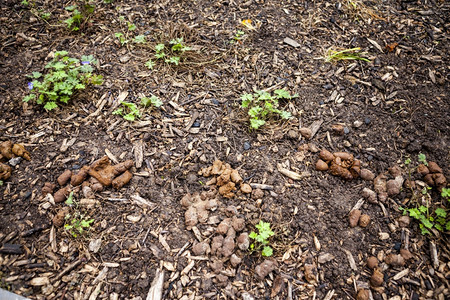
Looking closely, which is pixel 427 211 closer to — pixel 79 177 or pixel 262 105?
pixel 262 105

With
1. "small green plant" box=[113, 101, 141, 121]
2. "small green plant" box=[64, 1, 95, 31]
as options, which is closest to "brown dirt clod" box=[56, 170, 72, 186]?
"small green plant" box=[113, 101, 141, 121]

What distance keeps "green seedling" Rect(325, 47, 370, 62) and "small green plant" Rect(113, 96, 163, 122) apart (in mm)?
2032

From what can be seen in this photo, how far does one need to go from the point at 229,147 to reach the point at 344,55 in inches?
73.7

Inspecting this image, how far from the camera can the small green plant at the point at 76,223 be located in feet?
Result: 7.64

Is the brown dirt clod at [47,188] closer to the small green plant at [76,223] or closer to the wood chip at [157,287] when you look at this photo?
the small green plant at [76,223]

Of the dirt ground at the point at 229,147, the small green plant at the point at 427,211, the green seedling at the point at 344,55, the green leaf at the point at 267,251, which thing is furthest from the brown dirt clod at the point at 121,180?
the green seedling at the point at 344,55

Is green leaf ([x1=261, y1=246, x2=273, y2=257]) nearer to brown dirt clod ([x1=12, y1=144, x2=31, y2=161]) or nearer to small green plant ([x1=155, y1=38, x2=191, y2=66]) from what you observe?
small green plant ([x1=155, y1=38, x2=191, y2=66])

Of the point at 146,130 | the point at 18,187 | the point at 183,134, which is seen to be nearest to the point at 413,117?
the point at 183,134

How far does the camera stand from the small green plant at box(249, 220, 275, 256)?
2291mm

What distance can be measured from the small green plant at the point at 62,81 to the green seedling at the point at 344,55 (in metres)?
2.61

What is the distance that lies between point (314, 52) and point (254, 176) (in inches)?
71.4

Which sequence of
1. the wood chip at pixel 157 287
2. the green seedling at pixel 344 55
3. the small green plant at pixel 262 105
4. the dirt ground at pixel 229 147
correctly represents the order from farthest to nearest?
the green seedling at pixel 344 55, the small green plant at pixel 262 105, the dirt ground at pixel 229 147, the wood chip at pixel 157 287

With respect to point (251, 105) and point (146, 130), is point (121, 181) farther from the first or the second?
point (251, 105)

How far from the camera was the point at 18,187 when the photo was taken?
2547mm
